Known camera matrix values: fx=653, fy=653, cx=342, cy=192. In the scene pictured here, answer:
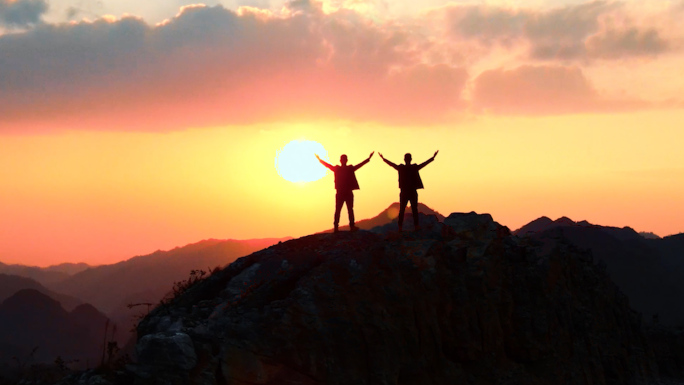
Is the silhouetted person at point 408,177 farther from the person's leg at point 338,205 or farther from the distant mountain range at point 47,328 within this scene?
the distant mountain range at point 47,328

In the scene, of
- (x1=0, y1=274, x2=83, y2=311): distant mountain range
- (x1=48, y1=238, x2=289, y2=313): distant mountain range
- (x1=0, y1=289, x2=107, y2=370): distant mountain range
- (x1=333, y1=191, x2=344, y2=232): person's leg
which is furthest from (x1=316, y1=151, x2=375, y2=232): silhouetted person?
(x1=0, y1=274, x2=83, y2=311): distant mountain range

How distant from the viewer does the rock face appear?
16078 mm

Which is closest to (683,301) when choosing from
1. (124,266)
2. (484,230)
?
(484,230)

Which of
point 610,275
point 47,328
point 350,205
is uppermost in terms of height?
point 350,205

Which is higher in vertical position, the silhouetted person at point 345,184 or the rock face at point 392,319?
the silhouetted person at point 345,184

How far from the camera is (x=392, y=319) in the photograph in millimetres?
18750

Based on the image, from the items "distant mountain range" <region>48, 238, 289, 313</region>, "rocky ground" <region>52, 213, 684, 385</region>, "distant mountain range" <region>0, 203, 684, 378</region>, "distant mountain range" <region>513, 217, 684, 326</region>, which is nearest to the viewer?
"rocky ground" <region>52, 213, 684, 385</region>

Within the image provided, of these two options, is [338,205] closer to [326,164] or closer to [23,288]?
[326,164]

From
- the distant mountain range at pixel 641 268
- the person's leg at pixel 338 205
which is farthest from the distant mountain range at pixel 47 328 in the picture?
the person's leg at pixel 338 205

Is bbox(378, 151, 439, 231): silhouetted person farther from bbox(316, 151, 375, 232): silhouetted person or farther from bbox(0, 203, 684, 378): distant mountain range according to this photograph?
bbox(0, 203, 684, 378): distant mountain range

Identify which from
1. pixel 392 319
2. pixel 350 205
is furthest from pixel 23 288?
pixel 392 319

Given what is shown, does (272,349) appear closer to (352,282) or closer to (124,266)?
(352,282)

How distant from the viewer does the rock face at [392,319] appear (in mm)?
16078

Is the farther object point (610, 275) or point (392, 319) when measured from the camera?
point (610, 275)
